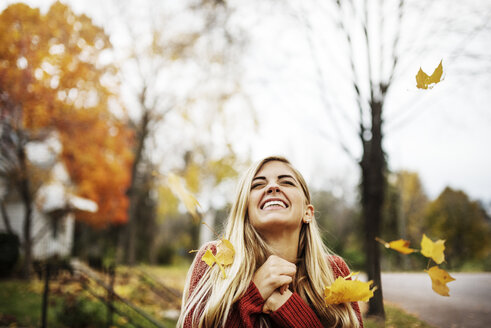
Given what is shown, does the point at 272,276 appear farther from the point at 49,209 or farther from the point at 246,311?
the point at 49,209

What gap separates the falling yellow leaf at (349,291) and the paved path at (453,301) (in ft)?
2.23

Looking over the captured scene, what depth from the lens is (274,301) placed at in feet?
5.27

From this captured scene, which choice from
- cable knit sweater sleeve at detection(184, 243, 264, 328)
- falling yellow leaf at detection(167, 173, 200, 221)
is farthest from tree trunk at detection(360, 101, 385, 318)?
falling yellow leaf at detection(167, 173, 200, 221)

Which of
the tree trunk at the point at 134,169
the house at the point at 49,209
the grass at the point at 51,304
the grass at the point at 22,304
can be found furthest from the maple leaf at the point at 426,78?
the house at the point at 49,209

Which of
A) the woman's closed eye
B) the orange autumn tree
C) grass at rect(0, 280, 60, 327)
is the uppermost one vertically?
the orange autumn tree

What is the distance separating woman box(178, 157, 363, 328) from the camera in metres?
1.59

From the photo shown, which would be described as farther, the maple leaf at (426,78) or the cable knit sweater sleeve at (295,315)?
the cable knit sweater sleeve at (295,315)

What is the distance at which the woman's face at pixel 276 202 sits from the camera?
5.93ft

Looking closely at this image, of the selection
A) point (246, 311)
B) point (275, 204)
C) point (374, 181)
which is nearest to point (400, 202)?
point (374, 181)

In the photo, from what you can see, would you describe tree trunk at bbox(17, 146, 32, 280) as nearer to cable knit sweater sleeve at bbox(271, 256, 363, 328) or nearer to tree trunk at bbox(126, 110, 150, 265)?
tree trunk at bbox(126, 110, 150, 265)

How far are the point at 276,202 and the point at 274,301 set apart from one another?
50cm

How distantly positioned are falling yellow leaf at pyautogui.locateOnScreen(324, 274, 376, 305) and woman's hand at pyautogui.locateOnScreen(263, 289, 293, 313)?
214mm

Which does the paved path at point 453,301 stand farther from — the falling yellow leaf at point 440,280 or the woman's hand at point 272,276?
the woman's hand at point 272,276

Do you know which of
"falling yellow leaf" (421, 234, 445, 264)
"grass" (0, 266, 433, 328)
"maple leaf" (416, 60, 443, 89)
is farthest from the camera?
"grass" (0, 266, 433, 328)
